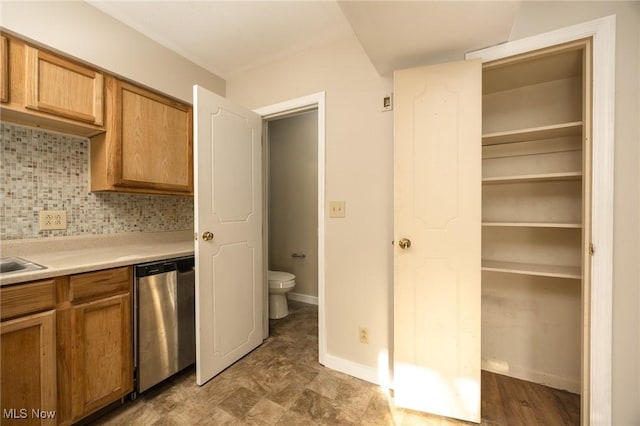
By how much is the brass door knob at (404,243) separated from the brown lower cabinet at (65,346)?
5.15ft

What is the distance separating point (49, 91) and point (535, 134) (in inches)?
113

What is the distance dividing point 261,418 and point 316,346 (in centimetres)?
81

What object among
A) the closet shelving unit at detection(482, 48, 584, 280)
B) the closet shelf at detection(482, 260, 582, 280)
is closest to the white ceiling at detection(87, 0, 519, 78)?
the closet shelving unit at detection(482, 48, 584, 280)

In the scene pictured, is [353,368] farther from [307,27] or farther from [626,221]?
[307,27]

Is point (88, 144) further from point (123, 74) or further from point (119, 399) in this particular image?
point (119, 399)

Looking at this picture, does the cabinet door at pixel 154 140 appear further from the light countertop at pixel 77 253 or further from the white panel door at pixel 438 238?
the white panel door at pixel 438 238

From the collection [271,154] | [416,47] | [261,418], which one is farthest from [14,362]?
[271,154]

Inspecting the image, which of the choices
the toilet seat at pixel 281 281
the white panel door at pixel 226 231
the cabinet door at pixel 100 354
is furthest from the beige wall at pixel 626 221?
the cabinet door at pixel 100 354

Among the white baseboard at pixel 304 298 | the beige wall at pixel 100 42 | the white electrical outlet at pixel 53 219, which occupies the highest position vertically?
the beige wall at pixel 100 42

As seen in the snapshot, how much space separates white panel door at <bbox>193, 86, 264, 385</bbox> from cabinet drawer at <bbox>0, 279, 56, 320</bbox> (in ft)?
2.11

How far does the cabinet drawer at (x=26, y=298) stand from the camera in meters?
1.06

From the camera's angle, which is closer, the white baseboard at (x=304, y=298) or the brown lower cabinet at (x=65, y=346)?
the brown lower cabinet at (x=65, y=346)

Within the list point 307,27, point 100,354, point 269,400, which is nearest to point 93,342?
point 100,354

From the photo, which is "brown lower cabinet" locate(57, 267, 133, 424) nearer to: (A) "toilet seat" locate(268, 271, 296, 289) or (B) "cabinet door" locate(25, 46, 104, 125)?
(B) "cabinet door" locate(25, 46, 104, 125)
